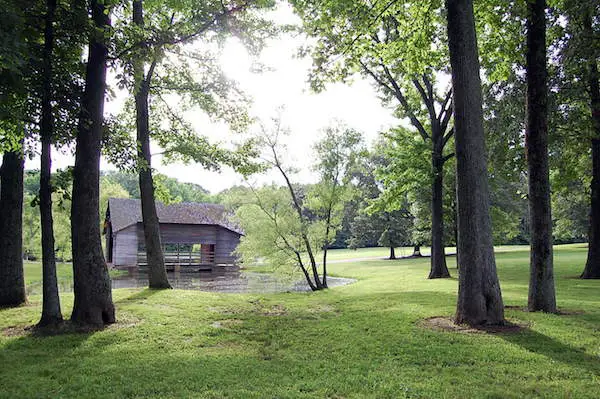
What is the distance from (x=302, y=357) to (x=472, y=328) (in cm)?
348

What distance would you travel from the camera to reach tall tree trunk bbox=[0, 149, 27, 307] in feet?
33.0

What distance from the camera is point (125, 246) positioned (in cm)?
3578

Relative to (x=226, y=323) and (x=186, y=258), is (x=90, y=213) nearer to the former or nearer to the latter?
(x=226, y=323)

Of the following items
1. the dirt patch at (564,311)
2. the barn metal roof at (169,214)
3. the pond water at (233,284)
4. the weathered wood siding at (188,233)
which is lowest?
the pond water at (233,284)

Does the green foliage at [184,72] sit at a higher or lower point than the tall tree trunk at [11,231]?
higher

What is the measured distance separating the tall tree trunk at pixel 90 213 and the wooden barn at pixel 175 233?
1074 inches

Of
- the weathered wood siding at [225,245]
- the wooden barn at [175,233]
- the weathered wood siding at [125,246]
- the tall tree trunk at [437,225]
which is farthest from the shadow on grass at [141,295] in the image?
the weathered wood siding at [225,245]

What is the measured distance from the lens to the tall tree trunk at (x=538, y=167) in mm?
9047

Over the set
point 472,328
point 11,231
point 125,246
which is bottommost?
point 472,328

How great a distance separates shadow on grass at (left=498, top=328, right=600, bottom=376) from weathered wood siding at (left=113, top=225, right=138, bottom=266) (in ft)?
112

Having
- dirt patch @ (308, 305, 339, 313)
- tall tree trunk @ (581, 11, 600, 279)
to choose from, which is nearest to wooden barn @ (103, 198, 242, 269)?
dirt patch @ (308, 305, 339, 313)

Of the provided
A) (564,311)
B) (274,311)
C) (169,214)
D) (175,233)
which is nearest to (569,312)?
(564,311)

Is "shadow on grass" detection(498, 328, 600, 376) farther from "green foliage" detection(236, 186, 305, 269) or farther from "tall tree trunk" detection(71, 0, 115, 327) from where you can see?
"green foliage" detection(236, 186, 305, 269)

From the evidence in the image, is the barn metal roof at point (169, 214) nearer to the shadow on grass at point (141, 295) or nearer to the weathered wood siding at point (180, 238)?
the weathered wood siding at point (180, 238)
